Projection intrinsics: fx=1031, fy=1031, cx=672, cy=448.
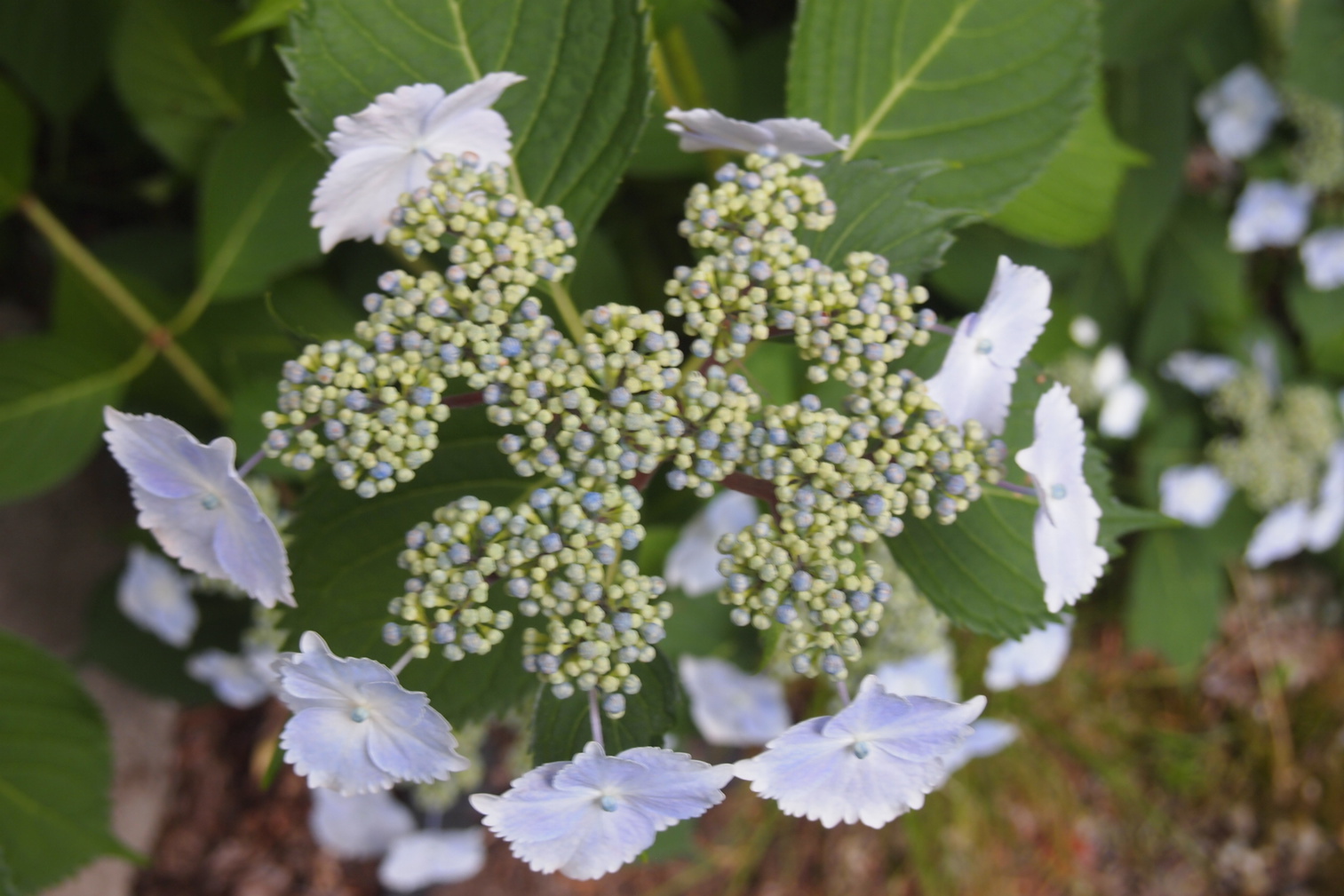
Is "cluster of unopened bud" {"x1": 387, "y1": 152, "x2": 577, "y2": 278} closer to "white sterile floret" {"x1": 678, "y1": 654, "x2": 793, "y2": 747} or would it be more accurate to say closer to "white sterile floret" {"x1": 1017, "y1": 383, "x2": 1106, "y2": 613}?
"white sterile floret" {"x1": 1017, "y1": 383, "x2": 1106, "y2": 613}

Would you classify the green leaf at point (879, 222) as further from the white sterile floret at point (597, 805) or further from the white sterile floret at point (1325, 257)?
the white sterile floret at point (1325, 257)

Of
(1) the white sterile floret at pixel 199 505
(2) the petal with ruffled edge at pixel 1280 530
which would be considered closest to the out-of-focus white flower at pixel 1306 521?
(2) the petal with ruffled edge at pixel 1280 530

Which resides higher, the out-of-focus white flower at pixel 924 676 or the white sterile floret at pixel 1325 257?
the white sterile floret at pixel 1325 257

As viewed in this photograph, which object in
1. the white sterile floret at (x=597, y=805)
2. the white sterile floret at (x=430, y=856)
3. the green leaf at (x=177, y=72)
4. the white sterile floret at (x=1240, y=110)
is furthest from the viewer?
the white sterile floret at (x=1240, y=110)

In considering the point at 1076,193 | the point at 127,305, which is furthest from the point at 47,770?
the point at 1076,193

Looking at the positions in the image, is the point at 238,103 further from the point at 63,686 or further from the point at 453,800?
the point at 453,800
